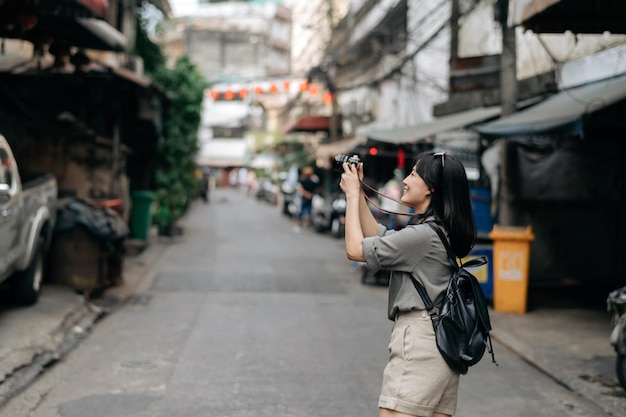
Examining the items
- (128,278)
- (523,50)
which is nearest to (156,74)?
(128,278)

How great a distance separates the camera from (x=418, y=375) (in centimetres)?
347

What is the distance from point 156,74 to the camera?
2198 centimetres

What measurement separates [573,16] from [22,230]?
682 cm

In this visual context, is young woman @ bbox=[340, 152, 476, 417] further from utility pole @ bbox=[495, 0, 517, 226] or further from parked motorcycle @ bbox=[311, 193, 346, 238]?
parked motorcycle @ bbox=[311, 193, 346, 238]

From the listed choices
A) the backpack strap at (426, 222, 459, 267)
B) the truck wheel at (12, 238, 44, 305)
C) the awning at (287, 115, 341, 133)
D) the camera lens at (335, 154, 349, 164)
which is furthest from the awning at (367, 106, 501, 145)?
the awning at (287, 115, 341, 133)

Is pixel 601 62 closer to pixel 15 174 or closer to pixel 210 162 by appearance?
pixel 15 174

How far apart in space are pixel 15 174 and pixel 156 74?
1298cm

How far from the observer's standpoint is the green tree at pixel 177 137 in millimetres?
20906

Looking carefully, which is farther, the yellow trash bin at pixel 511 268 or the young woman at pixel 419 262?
the yellow trash bin at pixel 511 268

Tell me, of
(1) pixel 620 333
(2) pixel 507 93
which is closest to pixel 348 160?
(1) pixel 620 333

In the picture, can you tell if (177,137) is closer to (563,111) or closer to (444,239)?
(563,111)

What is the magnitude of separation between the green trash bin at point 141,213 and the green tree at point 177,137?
1.87 metres

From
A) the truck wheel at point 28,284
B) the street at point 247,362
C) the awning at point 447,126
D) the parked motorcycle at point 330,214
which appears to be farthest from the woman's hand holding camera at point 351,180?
the parked motorcycle at point 330,214

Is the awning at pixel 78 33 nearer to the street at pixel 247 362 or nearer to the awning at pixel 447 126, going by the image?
the street at pixel 247 362
